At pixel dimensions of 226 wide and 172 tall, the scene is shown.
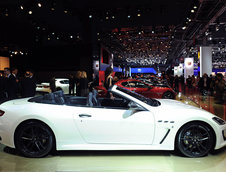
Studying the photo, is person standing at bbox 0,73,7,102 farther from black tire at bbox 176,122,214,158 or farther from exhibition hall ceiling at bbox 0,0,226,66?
exhibition hall ceiling at bbox 0,0,226,66

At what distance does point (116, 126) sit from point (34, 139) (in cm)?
148

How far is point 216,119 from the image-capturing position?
404 centimetres

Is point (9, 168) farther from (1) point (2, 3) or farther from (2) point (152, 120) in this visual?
(1) point (2, 3)

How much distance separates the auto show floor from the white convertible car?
189 mm

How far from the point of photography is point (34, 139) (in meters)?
3.97

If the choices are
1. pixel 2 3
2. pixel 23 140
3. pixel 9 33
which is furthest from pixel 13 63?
pixel 23 140

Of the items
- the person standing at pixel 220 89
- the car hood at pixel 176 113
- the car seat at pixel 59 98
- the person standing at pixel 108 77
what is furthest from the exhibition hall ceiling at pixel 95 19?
the car hood at pixel 176 113

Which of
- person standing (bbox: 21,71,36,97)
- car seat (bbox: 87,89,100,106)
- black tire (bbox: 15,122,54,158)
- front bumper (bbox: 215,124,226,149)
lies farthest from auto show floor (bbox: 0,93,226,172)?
person standing (bbox: 21,71,36,97)

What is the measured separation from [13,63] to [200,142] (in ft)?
88.6

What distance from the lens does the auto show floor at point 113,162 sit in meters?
3.56

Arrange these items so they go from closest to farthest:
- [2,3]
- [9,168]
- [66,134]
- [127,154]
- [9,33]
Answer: [9,168]
[66,134]
[127,154]
[2,3]
[9,33]

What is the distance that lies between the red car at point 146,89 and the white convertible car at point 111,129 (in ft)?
23.6

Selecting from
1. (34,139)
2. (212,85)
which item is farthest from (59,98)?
(212,85)

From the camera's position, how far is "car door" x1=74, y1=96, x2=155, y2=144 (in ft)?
12.5
